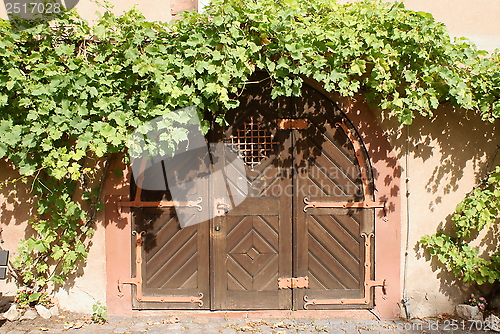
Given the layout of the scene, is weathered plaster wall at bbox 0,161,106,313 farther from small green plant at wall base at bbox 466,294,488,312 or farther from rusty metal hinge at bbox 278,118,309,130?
small green plant at wall base at bbox 466,294,488,312

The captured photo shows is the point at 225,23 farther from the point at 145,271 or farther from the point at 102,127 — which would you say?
the point at 145,271

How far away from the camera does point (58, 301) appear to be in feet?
13.1

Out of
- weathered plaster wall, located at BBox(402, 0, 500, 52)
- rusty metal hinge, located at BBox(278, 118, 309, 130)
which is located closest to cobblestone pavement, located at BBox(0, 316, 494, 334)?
rusty metal hinge, located at BBox(278, 118, 309, 130)

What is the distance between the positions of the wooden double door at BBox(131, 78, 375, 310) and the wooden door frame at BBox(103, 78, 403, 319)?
94 millimetres

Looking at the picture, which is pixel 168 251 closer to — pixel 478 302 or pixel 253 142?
pixel 253 142

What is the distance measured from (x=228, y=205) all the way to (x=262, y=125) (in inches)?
36.2

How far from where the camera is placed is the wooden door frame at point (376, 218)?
13.0ft

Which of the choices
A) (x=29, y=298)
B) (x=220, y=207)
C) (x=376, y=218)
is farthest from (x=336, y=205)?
(x=29, y=298)

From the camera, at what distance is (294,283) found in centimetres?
402

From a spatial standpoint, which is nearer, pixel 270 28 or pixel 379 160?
pixel 270 28

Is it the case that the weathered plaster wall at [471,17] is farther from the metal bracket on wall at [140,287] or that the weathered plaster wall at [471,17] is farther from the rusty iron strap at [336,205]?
the metal bracket on wall at [140,287]

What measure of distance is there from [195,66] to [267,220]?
5.73ft

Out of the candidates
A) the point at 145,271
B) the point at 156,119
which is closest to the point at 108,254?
the point at 145,271

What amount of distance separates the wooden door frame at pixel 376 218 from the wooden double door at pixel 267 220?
0.31 feet
